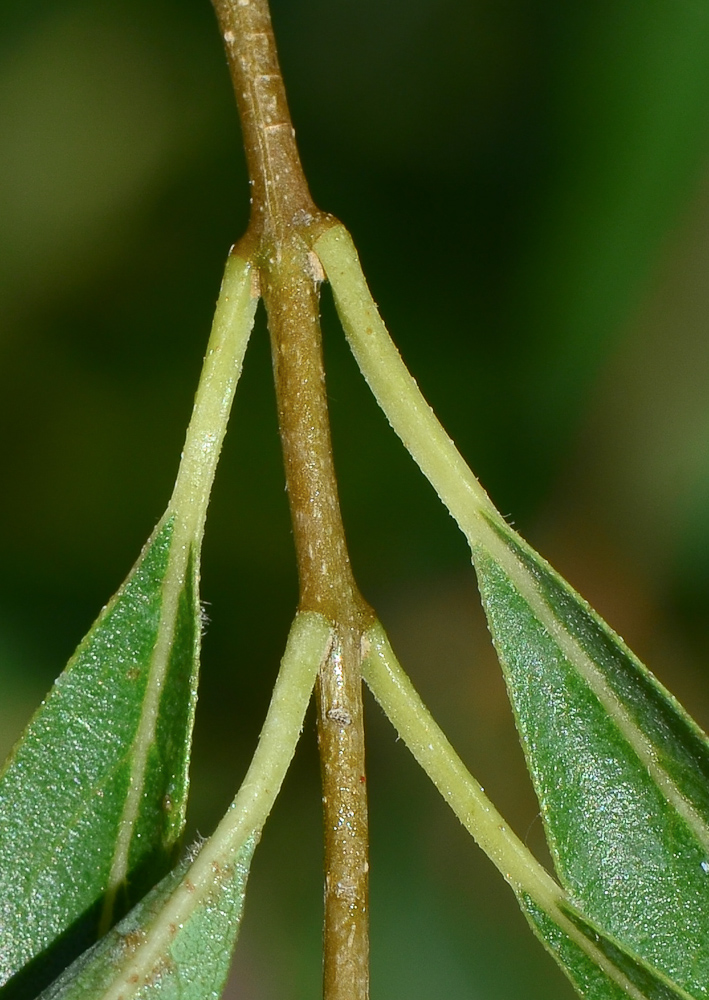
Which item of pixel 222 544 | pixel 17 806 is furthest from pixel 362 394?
pixel 17 806

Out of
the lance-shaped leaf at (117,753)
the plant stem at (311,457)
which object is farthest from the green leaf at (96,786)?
the plant stem at (311,457)

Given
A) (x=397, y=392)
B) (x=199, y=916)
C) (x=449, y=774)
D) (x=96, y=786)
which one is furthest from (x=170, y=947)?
(x=397, y=392)

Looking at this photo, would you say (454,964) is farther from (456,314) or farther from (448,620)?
(456,314)

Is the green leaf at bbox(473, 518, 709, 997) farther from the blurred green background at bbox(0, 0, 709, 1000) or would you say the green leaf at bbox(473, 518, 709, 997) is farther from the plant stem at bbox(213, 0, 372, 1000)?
the blurred green background at bbox(0, 0, 709, 1000)

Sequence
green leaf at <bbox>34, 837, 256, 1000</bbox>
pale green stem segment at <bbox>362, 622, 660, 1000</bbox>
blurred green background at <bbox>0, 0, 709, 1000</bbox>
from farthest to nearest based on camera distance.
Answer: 1. blurred green background at <bbox>0, 0, 709, 1000</bbox>
2. pale green stem segment at <bbox>362, 622, 660, 1000</bbox>
3. green leaf at <bbox>34, 837, 256, 1000</bbox>

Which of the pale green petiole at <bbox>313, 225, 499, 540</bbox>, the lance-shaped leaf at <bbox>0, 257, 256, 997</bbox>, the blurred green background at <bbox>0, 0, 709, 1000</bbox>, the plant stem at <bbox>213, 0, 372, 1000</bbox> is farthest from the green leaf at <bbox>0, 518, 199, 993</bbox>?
the blurred green background at <bbox>0, 0, 709, 1000</bbox>

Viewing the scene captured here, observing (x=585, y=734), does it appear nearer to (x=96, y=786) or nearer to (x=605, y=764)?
(x=605, y=764)

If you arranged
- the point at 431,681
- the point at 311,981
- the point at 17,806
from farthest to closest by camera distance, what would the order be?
the point at 431,681 → the point at 311,981 → the point at 17,806
